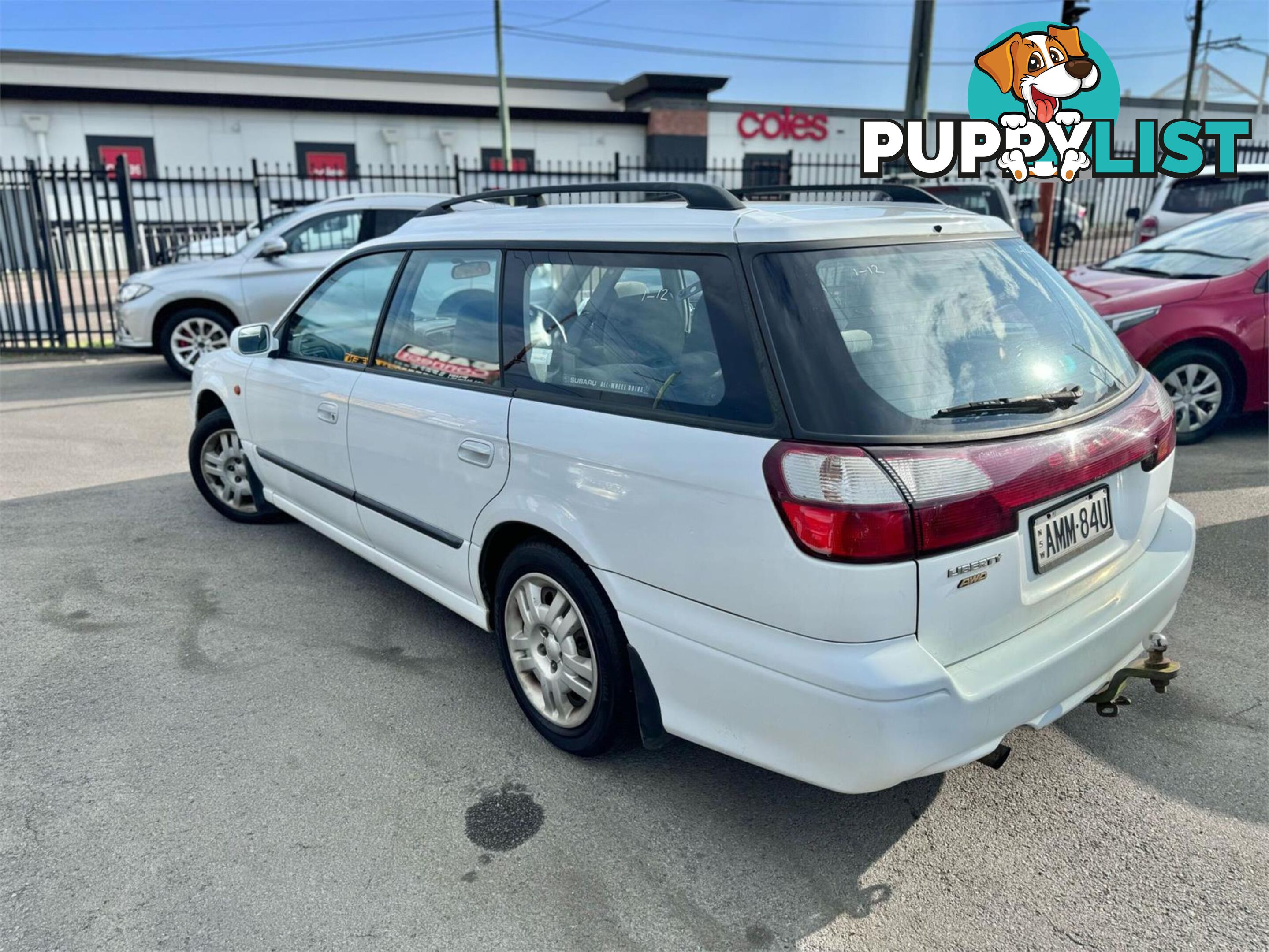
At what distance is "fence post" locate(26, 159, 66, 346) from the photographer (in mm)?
11422

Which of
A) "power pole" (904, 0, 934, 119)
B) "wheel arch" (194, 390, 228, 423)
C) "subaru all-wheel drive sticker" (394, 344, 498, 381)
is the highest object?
"power pole" (904, 0, 934, 119)

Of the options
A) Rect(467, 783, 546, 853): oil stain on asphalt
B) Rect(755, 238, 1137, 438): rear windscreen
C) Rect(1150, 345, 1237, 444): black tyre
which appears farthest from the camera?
Rect(1150, 345, 1237, 444): black tyre

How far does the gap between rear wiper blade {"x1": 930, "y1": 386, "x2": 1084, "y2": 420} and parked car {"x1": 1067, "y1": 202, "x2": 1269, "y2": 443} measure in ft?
13.1

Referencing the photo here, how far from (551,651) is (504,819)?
0.53 meters

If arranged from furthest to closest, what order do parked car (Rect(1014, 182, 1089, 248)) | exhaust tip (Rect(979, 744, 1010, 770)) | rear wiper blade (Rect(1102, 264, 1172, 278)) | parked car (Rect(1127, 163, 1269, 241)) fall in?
parked car (Rect(1014, 182, 1089, 248)) < parked car (Rect(1127, 163, 1269, 241)) < rear wiper blade (Rect(1102, 264, 1172, 278)) < exhaust tip (Rect(979, 744, 1010, 770))

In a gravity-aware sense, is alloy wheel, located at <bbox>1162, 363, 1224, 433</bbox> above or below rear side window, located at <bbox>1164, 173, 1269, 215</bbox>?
below

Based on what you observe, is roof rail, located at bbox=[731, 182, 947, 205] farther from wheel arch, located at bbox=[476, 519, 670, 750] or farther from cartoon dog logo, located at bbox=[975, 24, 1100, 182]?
cartoon dog logo, located at bbox=[975, 24, 1100, 182]

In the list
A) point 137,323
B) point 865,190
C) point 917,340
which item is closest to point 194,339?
point 137,323

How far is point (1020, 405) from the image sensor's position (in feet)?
7.82

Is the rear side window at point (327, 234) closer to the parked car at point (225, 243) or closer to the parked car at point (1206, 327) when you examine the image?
the parked car at point (225, 243)

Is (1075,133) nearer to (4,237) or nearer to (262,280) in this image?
(262,280)

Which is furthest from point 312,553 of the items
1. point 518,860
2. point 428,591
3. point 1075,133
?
point 1075,133

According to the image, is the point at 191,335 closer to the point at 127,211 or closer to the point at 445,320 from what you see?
the point at 127,211

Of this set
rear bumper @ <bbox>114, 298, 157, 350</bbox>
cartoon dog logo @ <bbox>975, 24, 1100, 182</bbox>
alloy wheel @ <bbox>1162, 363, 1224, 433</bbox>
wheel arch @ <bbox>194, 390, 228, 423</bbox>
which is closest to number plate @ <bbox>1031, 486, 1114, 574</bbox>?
wheel arch @ <bbox>194, 390, 228, 423</bbox>
